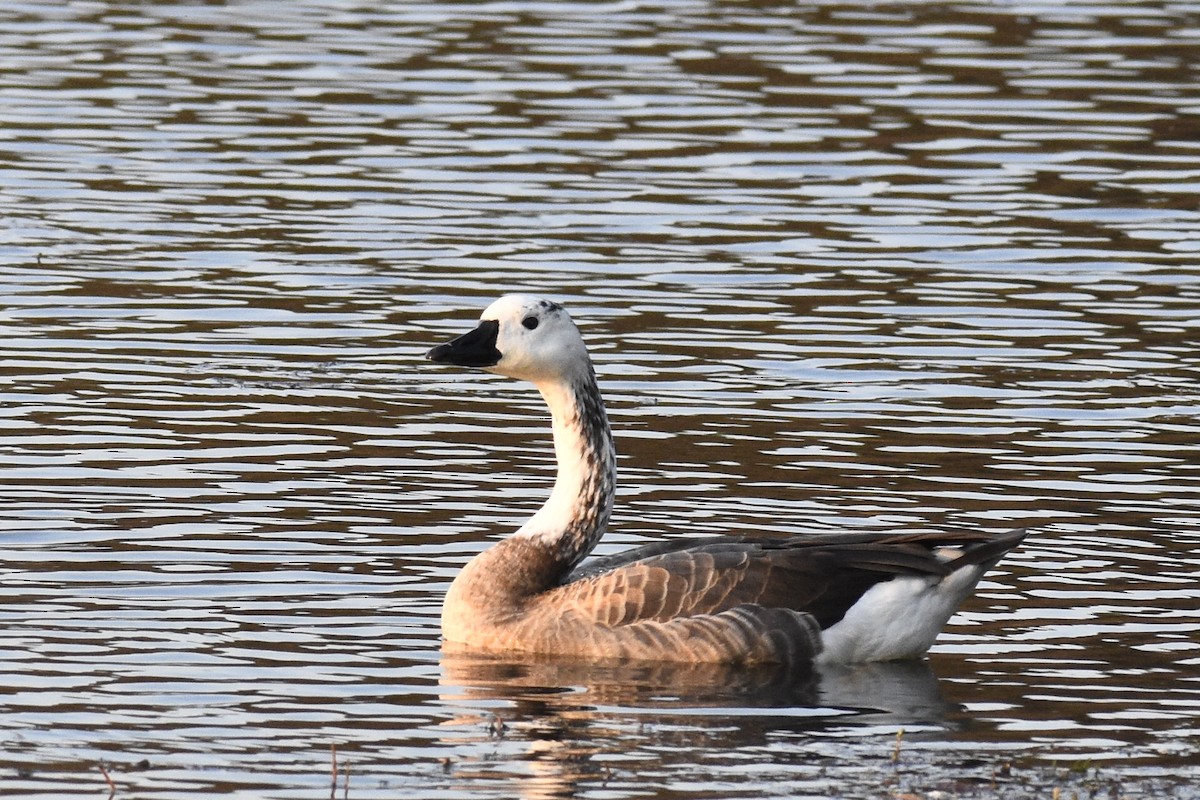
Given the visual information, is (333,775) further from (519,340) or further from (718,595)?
(519,340)

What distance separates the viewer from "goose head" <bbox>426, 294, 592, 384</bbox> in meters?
12.3

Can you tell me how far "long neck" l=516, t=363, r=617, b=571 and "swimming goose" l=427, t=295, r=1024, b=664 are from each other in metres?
0.28

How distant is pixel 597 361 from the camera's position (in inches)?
714

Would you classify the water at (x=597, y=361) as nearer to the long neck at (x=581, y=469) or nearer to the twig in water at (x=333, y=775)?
the twig in water at (x=333, y=775)

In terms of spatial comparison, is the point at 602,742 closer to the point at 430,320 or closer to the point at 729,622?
the point at 729,622

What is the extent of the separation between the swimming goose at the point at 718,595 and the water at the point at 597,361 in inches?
8.8

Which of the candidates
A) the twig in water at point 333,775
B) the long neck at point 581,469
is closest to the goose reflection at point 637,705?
the twig in water at point 333,775

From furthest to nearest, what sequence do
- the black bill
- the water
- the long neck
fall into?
the long neck
the black bill
the water

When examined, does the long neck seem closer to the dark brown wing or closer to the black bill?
the black bill

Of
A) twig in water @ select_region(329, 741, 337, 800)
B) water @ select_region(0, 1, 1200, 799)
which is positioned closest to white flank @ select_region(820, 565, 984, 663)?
water @ select_region(0, 1, 1200, 799)

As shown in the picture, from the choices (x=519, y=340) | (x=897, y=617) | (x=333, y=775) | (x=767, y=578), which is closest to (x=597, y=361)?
(x=519, y=340)

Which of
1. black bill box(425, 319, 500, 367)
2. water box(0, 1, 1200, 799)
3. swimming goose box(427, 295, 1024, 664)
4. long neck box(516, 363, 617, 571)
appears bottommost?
water box(0, 1, 1200, 799)

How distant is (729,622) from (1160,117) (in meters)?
16.2

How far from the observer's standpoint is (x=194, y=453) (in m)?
15.4
